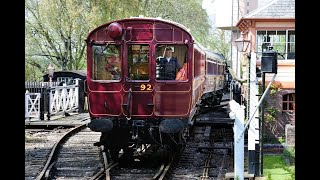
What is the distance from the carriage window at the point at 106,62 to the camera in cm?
958

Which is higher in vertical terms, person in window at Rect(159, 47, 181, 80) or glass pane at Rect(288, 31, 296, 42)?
glass pane at Rect(288, 31, 296, 42)

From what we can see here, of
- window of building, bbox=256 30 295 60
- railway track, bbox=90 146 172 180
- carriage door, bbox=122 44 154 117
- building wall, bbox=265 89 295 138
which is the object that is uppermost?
window of building, bbox=256 30 295 60

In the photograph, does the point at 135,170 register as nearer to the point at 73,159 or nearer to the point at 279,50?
the point at 73,159

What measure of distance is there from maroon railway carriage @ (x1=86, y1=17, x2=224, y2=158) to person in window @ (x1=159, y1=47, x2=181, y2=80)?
0.05 m

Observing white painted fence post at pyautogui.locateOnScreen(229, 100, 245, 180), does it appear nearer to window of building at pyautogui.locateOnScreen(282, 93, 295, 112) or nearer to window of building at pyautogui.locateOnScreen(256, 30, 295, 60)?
window of building at pyautogui.locateOnScreen(282, 93, 295, 112)

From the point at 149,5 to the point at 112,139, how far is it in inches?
977

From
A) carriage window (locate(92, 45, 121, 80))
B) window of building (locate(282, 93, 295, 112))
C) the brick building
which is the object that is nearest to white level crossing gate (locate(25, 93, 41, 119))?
the brick building

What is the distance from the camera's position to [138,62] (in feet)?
31.5

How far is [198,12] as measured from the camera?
36.8 meters

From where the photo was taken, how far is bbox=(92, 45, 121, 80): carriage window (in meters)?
9.58

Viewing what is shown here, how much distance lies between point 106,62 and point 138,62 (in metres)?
0.54

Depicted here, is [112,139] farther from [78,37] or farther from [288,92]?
[78,37]

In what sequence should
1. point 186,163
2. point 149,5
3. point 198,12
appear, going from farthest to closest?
point 198,12
point 149,5
point 186,163
